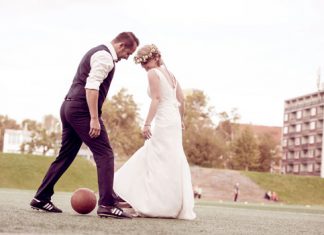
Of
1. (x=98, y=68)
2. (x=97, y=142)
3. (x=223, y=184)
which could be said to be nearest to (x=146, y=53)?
(x=98, y=68)

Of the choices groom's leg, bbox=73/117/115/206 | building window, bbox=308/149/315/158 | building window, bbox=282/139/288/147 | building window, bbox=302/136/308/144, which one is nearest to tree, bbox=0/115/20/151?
building window, bbox=282/139/288/147

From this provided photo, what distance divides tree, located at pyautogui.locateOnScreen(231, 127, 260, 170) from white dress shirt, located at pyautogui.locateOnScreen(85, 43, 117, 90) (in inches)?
2766

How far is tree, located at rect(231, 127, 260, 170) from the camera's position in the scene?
77750mm

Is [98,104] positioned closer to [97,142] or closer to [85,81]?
[85,81]

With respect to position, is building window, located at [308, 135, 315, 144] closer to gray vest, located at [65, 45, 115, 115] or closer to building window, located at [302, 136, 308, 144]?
building window, located at [302, 136, 308, 144]

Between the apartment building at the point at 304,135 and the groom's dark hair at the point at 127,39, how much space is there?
112 m

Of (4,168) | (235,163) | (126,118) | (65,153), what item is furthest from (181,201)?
(235,163)

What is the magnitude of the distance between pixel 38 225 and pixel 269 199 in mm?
52060

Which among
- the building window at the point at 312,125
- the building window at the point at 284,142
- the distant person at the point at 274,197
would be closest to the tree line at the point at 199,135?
the distant person at the point at 274,197

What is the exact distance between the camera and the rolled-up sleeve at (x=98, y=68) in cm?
797

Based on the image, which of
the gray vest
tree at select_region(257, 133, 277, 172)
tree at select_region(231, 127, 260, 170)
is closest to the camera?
the gray vest

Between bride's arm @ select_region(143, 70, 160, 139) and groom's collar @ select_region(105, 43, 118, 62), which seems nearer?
groom's collar @ select_region(105, 43, 118, 62)

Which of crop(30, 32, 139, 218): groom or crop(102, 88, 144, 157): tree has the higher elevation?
crop(102, 88, 144, 157): tree

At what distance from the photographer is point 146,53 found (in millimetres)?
9234
